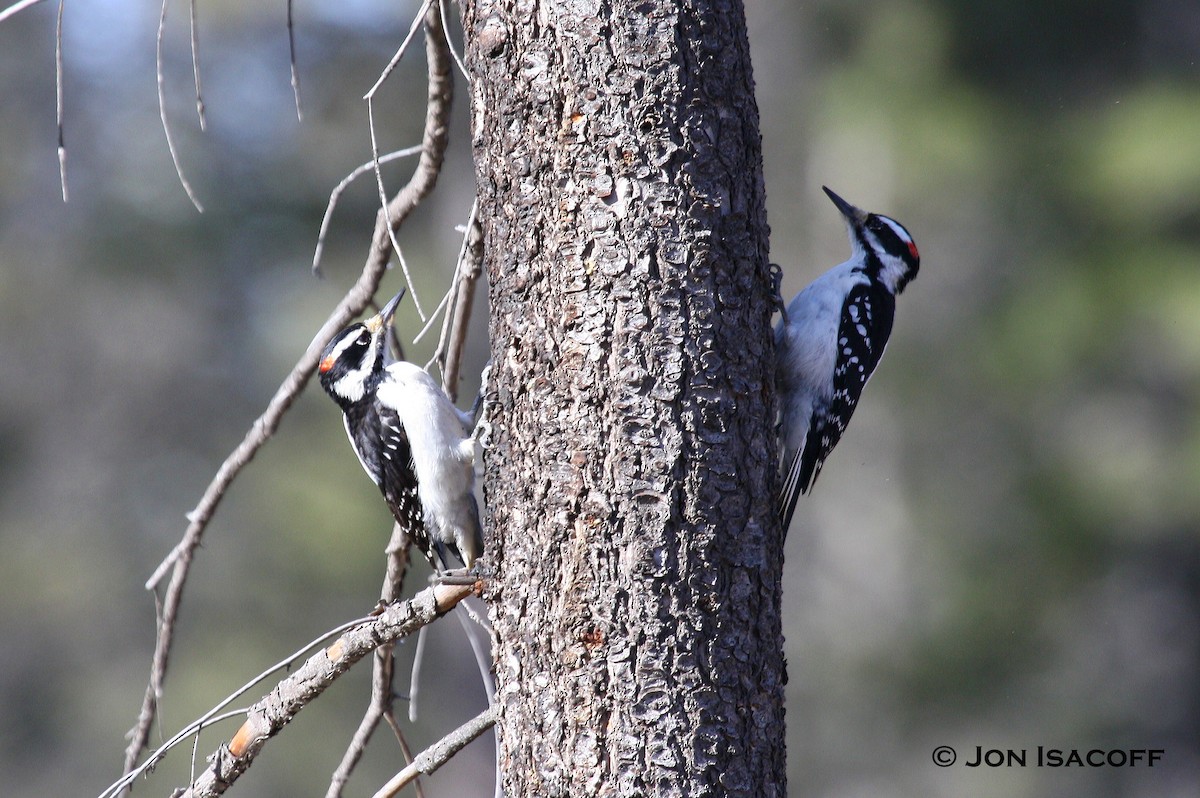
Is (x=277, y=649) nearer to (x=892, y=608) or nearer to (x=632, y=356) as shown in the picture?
(x=892, y=608)

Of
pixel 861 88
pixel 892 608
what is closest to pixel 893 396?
pixel 892 608

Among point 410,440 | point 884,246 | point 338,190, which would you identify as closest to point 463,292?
point 338,190

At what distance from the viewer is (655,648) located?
2.25 metres

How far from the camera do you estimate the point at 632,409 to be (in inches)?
92.0

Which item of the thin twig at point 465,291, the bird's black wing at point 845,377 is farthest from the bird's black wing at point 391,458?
the bird's black wing at point 845,377

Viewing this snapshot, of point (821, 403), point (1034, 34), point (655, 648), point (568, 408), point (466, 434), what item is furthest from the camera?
point (1034, 34)

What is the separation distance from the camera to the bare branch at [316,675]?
101 inches

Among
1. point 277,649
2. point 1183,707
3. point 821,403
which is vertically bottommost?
point 821,403

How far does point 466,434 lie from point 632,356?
2334 mm

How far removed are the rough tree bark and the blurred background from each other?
729 centimetres

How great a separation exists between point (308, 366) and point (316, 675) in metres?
0.87

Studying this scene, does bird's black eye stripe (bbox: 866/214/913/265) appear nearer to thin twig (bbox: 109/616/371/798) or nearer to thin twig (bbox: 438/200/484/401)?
thin twig (bbox: 438/200/484/401)

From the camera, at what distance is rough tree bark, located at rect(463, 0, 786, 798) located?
88.7 inches

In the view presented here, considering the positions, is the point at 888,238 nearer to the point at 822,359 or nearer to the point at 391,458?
the point at 822,359
